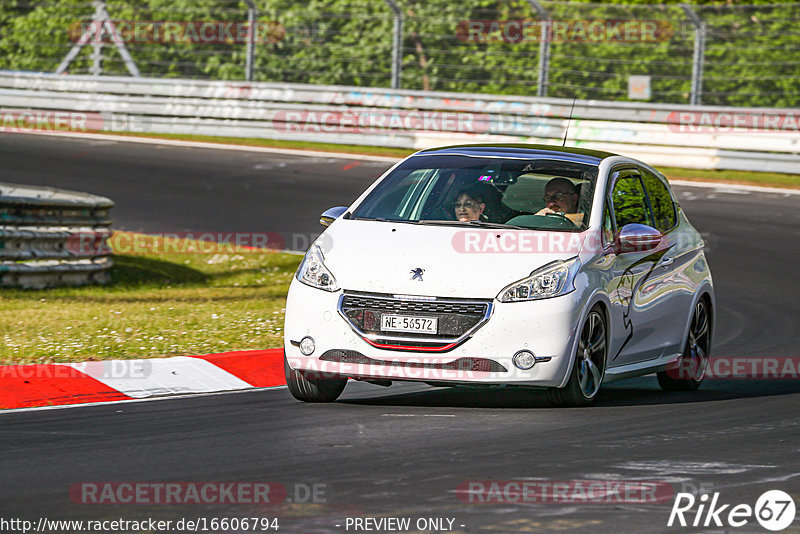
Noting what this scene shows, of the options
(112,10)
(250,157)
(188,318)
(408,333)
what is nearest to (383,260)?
(408,333)

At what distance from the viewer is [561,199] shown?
9.24 m

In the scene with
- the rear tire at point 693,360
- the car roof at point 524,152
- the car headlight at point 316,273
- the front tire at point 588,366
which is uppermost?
the car roof at point 524,152

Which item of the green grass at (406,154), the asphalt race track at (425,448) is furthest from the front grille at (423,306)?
the green grass at (406,154)

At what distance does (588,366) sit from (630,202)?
1554mm

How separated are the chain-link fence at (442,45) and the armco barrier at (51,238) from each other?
42.1 feet

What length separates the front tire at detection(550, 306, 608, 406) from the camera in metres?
8.42

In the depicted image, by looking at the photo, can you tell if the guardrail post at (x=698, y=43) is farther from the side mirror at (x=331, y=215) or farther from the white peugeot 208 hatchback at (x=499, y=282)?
the side mirror at (x=331, y=215)

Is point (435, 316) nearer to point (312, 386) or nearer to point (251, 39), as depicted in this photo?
point (312, 386)

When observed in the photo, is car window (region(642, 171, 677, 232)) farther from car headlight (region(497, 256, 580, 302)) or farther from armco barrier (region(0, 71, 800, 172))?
armco barrier (region(0, 71, 800, 172))

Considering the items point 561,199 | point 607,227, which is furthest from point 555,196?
point 607,227

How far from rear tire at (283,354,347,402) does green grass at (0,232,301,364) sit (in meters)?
1.82

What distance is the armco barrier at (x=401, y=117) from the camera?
24344 mm

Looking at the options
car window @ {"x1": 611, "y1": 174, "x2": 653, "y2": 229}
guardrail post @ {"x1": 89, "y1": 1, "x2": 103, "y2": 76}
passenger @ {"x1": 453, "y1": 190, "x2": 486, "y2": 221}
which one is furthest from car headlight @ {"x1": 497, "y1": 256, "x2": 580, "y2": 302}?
guardrail post @ {"x1": 89, "y1": 1, "x2": 103, "y2": 76}

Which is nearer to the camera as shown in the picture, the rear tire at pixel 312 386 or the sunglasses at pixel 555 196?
the rear tire at pixel 312 386
